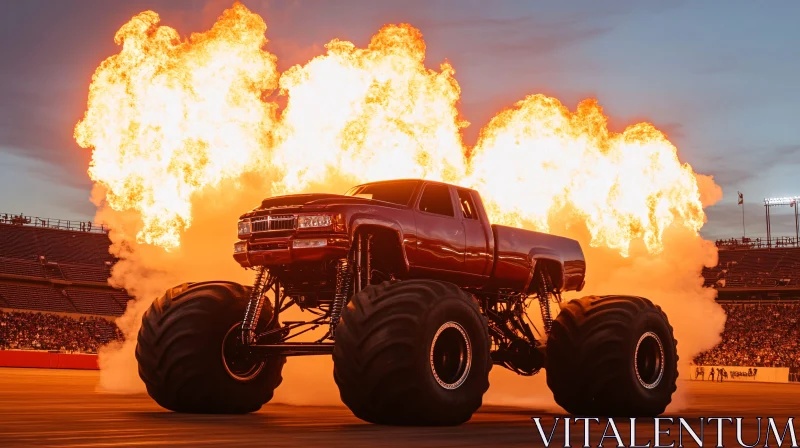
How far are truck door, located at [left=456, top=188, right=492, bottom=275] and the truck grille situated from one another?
293 centimetres

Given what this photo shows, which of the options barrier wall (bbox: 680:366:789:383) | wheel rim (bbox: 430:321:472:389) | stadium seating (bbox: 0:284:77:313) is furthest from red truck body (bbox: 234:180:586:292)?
stadium seating (bbox: 0:284:77:313)

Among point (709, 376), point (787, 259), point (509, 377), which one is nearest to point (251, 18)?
point (509, 377)

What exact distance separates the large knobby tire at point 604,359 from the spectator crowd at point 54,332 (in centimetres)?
5543

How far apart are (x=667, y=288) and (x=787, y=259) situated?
209 feet

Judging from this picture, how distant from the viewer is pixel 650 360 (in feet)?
53.9

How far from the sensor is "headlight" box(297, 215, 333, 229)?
13.2 meters

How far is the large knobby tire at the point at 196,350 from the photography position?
14.5 m

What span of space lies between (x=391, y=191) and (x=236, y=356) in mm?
3478

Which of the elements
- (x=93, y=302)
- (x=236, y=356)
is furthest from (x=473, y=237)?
(x=93, y=302)

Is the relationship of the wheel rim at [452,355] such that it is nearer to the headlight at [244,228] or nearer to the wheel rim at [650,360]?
the headlight at [244,228]

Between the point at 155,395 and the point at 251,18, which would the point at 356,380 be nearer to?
the point at 155,395

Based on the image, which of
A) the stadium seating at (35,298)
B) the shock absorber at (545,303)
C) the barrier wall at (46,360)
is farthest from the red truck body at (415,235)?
the stadium seating at (35,298)

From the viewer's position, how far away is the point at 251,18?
2355 cm

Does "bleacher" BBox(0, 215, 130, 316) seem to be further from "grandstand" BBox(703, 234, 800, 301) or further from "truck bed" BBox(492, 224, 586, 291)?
"truck bed" BBox(492, 224, 586, 291)
